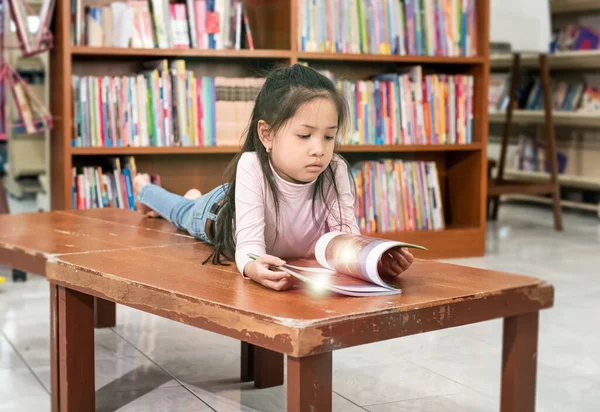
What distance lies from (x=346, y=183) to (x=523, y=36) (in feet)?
9.55

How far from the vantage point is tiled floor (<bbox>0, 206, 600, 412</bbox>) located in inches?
Result: 70.4

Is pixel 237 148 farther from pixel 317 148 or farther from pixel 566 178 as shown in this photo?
pixel 566 178

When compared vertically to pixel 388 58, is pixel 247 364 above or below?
below

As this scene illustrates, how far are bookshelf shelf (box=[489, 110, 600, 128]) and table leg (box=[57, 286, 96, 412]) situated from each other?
12.7 ft

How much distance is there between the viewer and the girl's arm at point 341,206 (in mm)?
1654

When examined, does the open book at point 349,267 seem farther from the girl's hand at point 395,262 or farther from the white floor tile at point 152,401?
the white floor tile at point 152,401

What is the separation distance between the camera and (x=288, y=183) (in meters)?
1.59

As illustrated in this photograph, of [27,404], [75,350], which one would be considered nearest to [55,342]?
[75,350]

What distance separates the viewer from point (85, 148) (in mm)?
3088

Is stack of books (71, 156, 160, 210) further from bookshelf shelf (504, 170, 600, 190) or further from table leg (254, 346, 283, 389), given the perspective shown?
bookshelf shelf (504, 170, 600, 190)

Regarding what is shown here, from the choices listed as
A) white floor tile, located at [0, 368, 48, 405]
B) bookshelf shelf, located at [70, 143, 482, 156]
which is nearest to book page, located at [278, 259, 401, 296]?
white floor tile, located at [0, 368, 48, 405]

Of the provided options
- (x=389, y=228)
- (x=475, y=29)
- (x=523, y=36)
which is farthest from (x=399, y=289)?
(x=523, y=36)

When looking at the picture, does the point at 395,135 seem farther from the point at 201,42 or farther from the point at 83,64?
the point at 83,64

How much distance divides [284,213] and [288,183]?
66 mm
